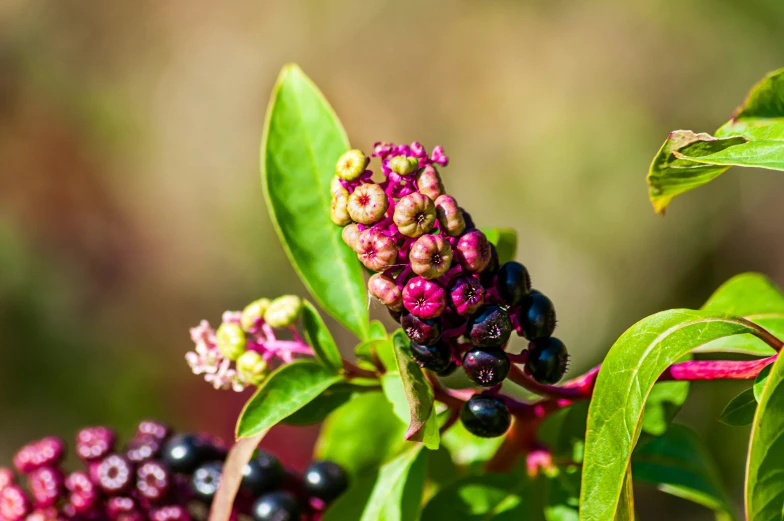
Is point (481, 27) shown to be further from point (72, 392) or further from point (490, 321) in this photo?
point (490, 321)

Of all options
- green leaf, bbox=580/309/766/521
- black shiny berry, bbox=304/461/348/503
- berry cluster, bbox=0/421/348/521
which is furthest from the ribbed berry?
green leaf, bbox=580/309/766/521

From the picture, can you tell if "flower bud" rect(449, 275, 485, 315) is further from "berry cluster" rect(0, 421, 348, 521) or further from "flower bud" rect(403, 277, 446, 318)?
"berry cluster" rect(0, 421, 348, 521)

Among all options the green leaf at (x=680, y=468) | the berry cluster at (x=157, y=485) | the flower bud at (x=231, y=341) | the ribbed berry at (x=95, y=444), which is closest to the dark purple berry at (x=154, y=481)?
the berry cluster at (x=157, y=485)

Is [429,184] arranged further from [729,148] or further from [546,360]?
[729,148]

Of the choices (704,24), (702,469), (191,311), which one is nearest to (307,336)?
(702,469)

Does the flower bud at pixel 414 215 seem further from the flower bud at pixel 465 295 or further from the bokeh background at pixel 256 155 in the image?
the bokeh background at pixel 256 155
